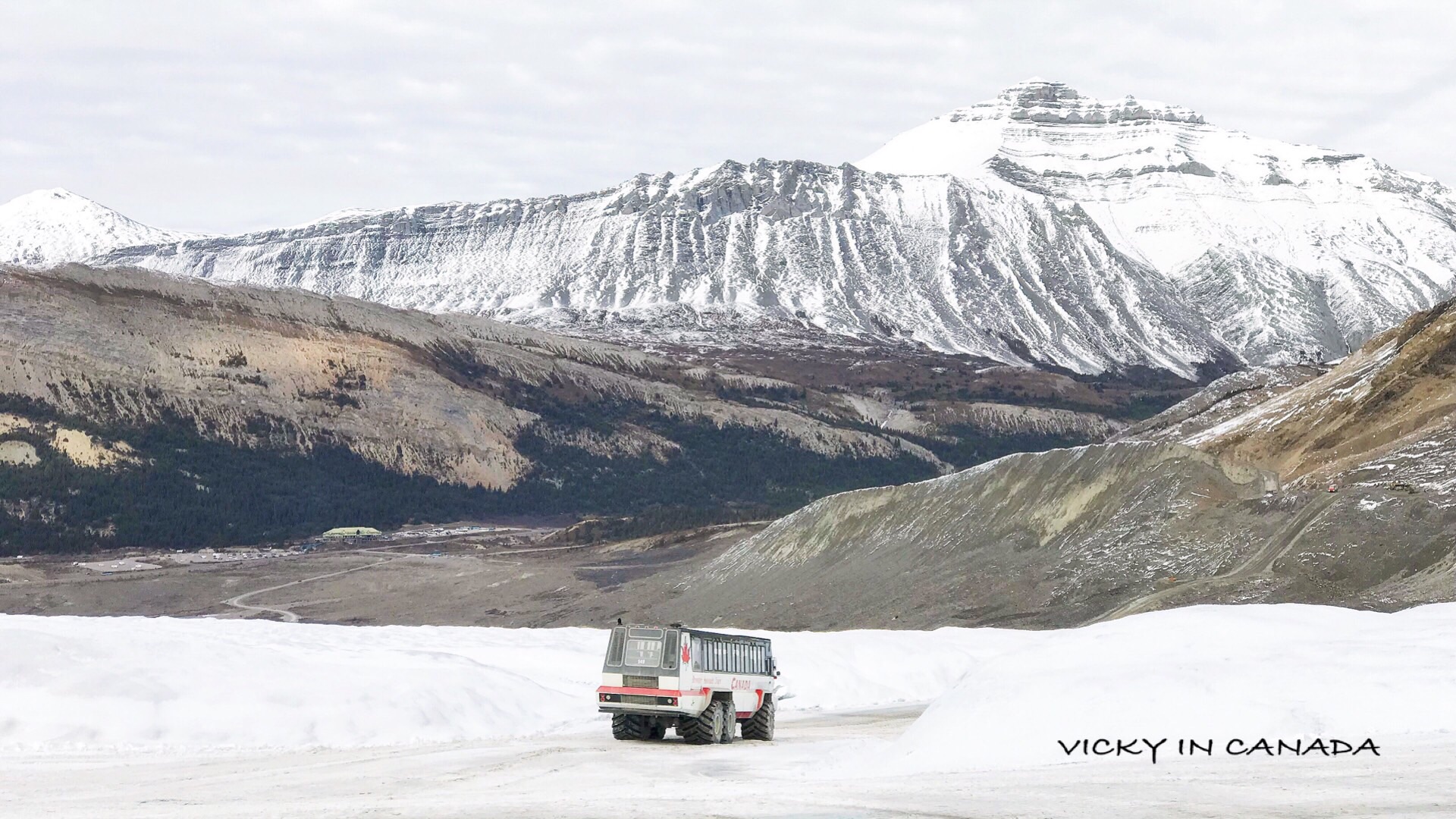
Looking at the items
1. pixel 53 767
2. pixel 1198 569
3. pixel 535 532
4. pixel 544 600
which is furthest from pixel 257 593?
pixel 53 767

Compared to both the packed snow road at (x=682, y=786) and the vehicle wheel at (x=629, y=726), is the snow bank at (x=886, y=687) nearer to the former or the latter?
the packed snow road at (x=682, y=786)

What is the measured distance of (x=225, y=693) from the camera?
2919 centimetres

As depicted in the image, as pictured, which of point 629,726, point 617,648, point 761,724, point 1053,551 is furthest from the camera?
point 1053,551

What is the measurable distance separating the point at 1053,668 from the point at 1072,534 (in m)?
46.5

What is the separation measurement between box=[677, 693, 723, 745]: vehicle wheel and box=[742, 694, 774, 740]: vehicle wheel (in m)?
1.36

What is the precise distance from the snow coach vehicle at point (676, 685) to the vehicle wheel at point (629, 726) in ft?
0.05

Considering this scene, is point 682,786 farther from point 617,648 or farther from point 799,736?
point 799,736

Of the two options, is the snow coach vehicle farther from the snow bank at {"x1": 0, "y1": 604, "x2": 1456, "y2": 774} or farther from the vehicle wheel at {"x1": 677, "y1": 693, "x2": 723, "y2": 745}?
the snow bank at {"x1": 0, "y1": 604, "x2": 1456, "y2": 774}

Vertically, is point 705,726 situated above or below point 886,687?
above

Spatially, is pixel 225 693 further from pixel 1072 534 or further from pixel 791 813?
pixel 1072 534

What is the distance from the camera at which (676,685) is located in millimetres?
28562

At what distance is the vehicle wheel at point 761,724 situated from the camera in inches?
1205

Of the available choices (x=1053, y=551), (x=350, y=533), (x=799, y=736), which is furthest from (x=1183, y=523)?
(x=350, y=533)

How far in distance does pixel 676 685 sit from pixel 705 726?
4.17 feet
